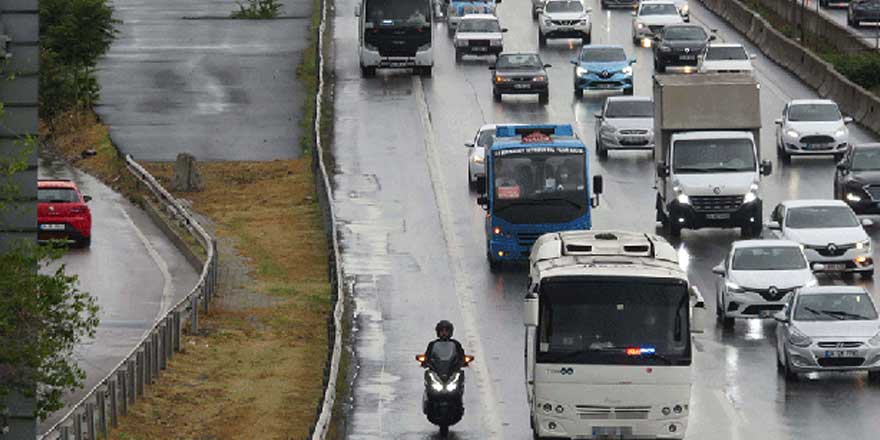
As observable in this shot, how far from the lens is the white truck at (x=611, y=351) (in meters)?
27.4

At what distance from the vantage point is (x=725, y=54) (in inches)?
2864

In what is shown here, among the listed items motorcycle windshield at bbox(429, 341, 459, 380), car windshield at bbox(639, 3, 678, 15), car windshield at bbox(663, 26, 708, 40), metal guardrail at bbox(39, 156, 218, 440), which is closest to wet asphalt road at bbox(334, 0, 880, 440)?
car windshield at bbox(639, 3, 678, 15)

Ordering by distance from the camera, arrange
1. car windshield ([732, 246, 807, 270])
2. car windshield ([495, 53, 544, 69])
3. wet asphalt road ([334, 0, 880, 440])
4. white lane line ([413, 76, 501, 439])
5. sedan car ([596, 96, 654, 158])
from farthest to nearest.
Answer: car windshield ([495, 53, 544, 69]) < sedan car ([596, 96, 654, 158]) < car windshield ([732, 246, 807, 270]) < white lane line ([413, 76, 501, 439]) < wet asphalt road ([334, 0, 880, 440])

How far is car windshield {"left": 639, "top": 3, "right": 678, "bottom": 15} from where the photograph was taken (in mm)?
83625

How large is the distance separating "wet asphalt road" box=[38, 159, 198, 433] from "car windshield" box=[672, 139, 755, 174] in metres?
10.4

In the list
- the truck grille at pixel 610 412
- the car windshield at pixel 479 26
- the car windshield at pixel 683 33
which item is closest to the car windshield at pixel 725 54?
the car windshield at pixel 683 33

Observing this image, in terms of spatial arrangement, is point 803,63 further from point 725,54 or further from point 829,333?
point 829,333

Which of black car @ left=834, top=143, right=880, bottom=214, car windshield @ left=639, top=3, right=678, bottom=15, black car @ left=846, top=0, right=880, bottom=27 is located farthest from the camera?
black car @ left=846, top=0, right=880, bottom=27

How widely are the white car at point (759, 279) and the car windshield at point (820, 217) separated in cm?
427

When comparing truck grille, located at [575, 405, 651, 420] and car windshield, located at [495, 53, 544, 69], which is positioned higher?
truck grille, located at [575, 405, 651, 420]

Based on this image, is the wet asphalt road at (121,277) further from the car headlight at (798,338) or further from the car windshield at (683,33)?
the car windshield at (683,33)

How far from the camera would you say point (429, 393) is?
2931 cm

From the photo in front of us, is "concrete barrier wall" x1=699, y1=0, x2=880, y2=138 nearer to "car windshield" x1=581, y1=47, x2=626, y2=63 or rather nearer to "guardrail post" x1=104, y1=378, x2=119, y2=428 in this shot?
"car windshield" x1=581, y1=47, x2=626, y2=63

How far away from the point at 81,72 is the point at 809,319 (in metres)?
47.5
